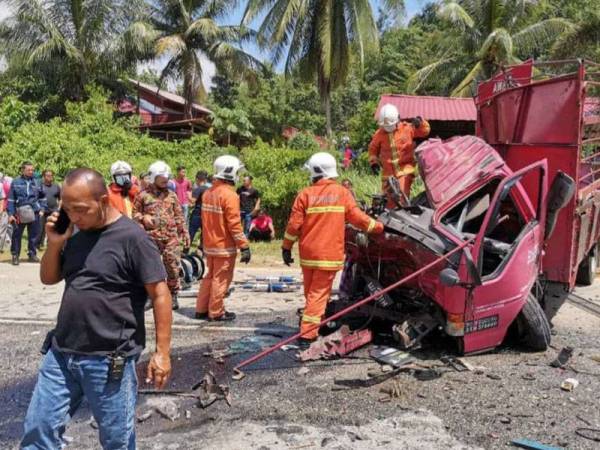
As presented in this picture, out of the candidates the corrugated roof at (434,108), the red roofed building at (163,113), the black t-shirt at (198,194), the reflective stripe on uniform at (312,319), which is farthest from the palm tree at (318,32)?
the reflective stripe on uniform at (312,319)

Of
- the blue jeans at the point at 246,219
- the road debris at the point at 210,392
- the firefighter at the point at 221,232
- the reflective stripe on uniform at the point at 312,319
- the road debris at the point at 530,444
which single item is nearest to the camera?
the road debris at the point at 530,444

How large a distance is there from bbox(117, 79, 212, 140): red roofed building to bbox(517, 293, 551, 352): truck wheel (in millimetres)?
24970

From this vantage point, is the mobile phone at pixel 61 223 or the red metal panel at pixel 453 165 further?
the red metal panel at pixel 453 165

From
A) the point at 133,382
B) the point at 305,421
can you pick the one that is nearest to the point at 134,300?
the point at 133,382

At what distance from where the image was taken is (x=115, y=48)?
26.2 m

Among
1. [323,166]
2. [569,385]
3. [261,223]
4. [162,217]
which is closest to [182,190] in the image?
[261,223]

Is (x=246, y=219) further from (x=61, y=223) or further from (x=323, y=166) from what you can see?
(x=61, y=223)

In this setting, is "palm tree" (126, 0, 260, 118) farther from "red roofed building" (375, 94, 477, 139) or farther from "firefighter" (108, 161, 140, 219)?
"firefighter" (108, 161, 140, 219)

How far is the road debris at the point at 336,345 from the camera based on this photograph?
536 centimetres

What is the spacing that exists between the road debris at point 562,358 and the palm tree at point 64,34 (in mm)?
24548

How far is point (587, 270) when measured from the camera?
8.50m

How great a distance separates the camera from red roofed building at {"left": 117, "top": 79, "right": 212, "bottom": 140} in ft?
99.0

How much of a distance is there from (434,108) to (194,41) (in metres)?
15.0

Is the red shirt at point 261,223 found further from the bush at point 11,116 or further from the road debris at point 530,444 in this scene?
the bush at point 11,116
